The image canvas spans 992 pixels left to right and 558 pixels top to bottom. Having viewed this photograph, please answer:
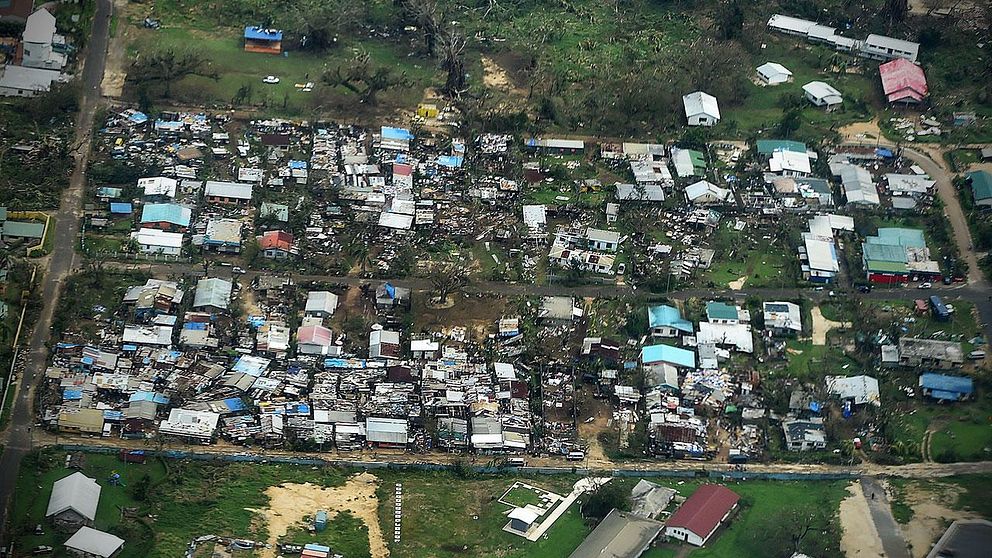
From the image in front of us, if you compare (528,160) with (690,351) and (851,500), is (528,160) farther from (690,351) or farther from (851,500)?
(851,500)

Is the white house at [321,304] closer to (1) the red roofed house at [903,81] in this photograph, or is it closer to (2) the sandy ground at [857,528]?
(2) the sandy ground at [857,528]

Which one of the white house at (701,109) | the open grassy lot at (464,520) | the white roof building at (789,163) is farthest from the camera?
the white house at (701,109)

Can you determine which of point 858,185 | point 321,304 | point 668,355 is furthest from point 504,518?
point 858,185

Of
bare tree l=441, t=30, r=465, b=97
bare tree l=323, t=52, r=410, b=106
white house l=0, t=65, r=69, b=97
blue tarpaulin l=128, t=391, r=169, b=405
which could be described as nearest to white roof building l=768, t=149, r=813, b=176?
bare tree l=441, t=30, r=465, b=97

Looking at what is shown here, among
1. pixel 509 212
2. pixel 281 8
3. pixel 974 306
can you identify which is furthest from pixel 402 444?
pixel 281 8

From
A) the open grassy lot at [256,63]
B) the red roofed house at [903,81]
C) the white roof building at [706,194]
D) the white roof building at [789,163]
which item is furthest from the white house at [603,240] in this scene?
the red roofed house at [903,81]

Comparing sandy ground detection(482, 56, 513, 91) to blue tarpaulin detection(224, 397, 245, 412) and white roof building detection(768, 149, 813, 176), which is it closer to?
white roof building detection(768, 149, 813, 176)

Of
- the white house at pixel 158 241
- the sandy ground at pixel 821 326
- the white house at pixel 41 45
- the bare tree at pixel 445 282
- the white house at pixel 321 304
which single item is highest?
the white house at pixel 41 45
